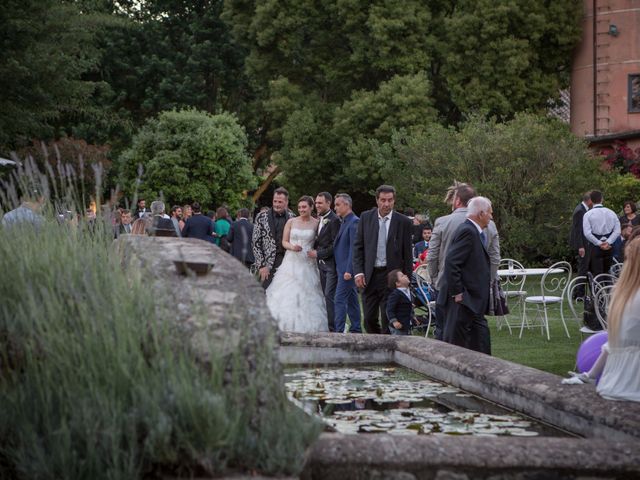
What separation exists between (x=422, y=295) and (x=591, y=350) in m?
7.83

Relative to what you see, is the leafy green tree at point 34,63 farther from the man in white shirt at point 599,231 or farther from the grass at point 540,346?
the grass at point 540,346

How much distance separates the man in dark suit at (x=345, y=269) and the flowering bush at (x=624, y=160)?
66.2ft

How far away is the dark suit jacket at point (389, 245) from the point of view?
41.4ft

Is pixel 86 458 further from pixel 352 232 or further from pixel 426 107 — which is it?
pixel 426 107

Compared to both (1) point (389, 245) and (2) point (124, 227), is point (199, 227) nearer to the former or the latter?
(1) point (389, 245)

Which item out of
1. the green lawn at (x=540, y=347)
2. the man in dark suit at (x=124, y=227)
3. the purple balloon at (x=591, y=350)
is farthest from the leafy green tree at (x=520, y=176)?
the purple balloon at (x=591, y=350)

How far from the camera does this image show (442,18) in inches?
1500

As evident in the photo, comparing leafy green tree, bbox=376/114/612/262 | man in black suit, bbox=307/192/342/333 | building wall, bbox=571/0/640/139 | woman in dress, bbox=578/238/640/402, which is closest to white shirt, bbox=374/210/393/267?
man in black suit, bbox=307/192/342/333

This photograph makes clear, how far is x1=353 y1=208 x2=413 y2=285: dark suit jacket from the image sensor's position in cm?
1262

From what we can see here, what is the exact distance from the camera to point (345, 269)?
570 inches

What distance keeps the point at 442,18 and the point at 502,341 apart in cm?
2537

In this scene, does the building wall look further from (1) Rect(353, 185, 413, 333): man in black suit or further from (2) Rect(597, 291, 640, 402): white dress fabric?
(2) Rect(597, 291, 640, 402): white dress fabric

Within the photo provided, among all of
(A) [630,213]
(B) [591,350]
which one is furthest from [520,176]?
(B) [591,350]

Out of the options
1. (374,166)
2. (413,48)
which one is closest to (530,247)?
(374,166)
